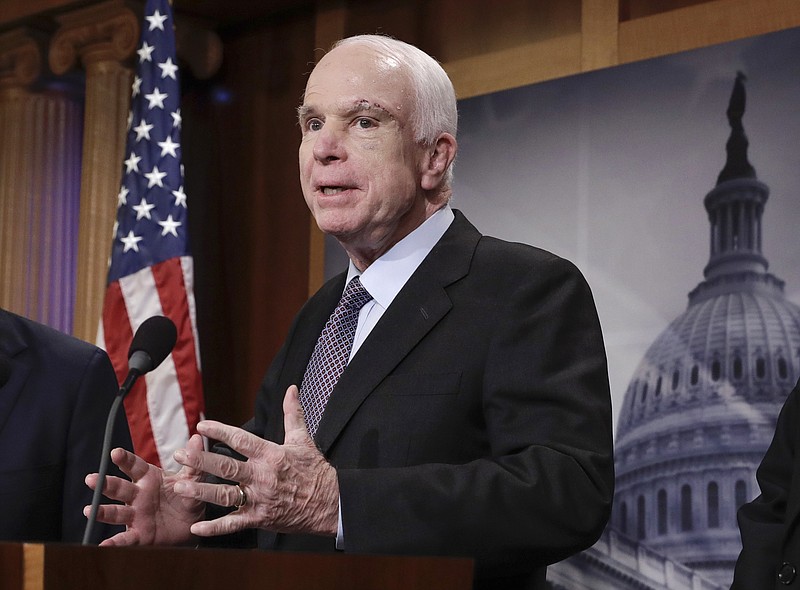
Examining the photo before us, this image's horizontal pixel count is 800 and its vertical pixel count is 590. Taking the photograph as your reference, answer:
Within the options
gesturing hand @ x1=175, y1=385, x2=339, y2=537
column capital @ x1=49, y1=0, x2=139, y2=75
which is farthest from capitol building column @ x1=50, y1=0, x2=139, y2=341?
gesturing hand @ x1=175, y1=385, x2=339, y2=537

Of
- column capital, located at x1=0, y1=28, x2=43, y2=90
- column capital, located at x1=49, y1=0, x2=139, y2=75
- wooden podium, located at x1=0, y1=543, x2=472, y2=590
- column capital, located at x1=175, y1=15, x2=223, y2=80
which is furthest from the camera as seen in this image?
column capital, located at x1=0, y1=28, x2=43, y2=90

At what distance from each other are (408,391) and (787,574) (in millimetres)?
895

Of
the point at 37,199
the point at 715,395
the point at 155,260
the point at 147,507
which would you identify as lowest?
the point at 147,507

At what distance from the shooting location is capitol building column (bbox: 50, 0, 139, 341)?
16.5 ft

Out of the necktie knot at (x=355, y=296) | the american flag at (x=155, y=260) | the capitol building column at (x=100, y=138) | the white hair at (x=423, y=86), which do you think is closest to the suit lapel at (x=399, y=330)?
the necktie knot at (x=355, y=296)

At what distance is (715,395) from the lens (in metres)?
3.53

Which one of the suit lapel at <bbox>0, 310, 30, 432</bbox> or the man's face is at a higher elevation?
the man's face

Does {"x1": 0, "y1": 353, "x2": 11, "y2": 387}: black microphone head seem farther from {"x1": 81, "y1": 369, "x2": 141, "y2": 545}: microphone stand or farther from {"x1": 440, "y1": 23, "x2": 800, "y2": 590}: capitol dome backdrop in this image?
{"x1": 440, "y1": 23, "x2": 800, "y2": 590}: capitol dome backdrop

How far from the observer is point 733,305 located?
140 inches

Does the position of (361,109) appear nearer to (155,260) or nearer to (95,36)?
(155,260)

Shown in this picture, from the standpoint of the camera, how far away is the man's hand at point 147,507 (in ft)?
6.17

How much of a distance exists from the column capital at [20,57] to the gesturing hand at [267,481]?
4.14m

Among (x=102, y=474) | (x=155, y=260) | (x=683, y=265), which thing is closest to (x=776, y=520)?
(x=683, y=265)

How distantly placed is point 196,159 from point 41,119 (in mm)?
715
